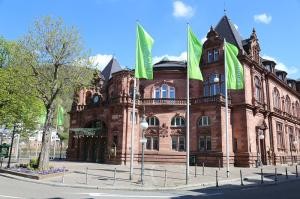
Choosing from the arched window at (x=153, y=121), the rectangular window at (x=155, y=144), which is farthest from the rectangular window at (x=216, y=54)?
the rectangular window at (x=155, y=144)

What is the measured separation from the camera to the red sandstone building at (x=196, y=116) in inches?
1556

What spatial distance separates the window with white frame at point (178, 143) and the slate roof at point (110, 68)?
747 inches

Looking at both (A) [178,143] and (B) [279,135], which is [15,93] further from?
(B) [279,135]

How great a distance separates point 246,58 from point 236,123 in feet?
28.0

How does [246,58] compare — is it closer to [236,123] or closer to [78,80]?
[236,123]

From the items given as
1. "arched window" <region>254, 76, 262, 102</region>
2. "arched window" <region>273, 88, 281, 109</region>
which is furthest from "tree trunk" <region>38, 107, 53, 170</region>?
"arched window" <region>273, 88, 281, 109</region>

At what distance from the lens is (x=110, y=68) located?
56.2 m

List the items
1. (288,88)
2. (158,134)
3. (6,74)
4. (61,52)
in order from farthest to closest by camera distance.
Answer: (288,88) < (158,134) < (6,74) < (61,52)

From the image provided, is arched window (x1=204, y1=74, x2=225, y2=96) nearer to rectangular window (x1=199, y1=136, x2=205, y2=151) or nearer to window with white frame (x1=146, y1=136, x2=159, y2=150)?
rectangular window (x1=199, y1=136, x2=205, y2=151)

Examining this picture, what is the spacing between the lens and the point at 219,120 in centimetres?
3869

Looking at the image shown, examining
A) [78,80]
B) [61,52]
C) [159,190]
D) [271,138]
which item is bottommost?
[159,190]

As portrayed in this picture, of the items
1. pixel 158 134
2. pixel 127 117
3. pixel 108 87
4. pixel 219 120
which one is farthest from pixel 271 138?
pixel 108 87

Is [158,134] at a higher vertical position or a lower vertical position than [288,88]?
lower

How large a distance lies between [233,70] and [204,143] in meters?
13.8
